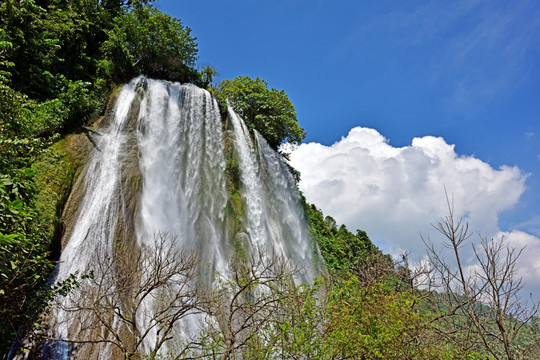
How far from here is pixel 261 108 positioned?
27891 mm

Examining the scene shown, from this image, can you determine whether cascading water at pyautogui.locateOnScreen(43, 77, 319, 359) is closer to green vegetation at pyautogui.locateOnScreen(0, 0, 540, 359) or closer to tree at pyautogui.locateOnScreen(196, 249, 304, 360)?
green vegetation at pyautogui.locateOnScreen(0, 0, 540, 359)

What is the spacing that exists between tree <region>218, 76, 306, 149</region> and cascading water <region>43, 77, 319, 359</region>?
3.34 metres

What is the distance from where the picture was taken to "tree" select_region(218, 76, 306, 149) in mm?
27594

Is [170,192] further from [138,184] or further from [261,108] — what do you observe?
[261,108]

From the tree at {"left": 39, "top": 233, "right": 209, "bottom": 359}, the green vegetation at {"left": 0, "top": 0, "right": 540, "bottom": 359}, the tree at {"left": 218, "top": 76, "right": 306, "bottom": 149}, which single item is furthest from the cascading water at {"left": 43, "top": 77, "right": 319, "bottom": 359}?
the tree at {"left": 218, "top": 76, "right": 306, "bottom": 149}

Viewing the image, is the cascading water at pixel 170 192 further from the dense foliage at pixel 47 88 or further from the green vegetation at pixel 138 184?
the dense foliage at pixel 47 88

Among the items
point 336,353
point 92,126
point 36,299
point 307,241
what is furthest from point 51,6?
point 307,241

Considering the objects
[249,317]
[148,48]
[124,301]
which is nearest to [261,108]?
[148,48]

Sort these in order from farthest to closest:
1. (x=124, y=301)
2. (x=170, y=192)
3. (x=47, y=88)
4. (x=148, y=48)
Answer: (x=148, y=48) < (x=170, y=192) < (x=47, y=88) < (x=124, y=301)

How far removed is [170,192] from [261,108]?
14.0 m

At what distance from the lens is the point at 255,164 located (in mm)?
22297

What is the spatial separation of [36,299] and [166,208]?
7852 mm

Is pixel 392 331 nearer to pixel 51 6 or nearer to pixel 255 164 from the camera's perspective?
pixel 255 164

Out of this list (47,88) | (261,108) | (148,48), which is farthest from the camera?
(261,108)
